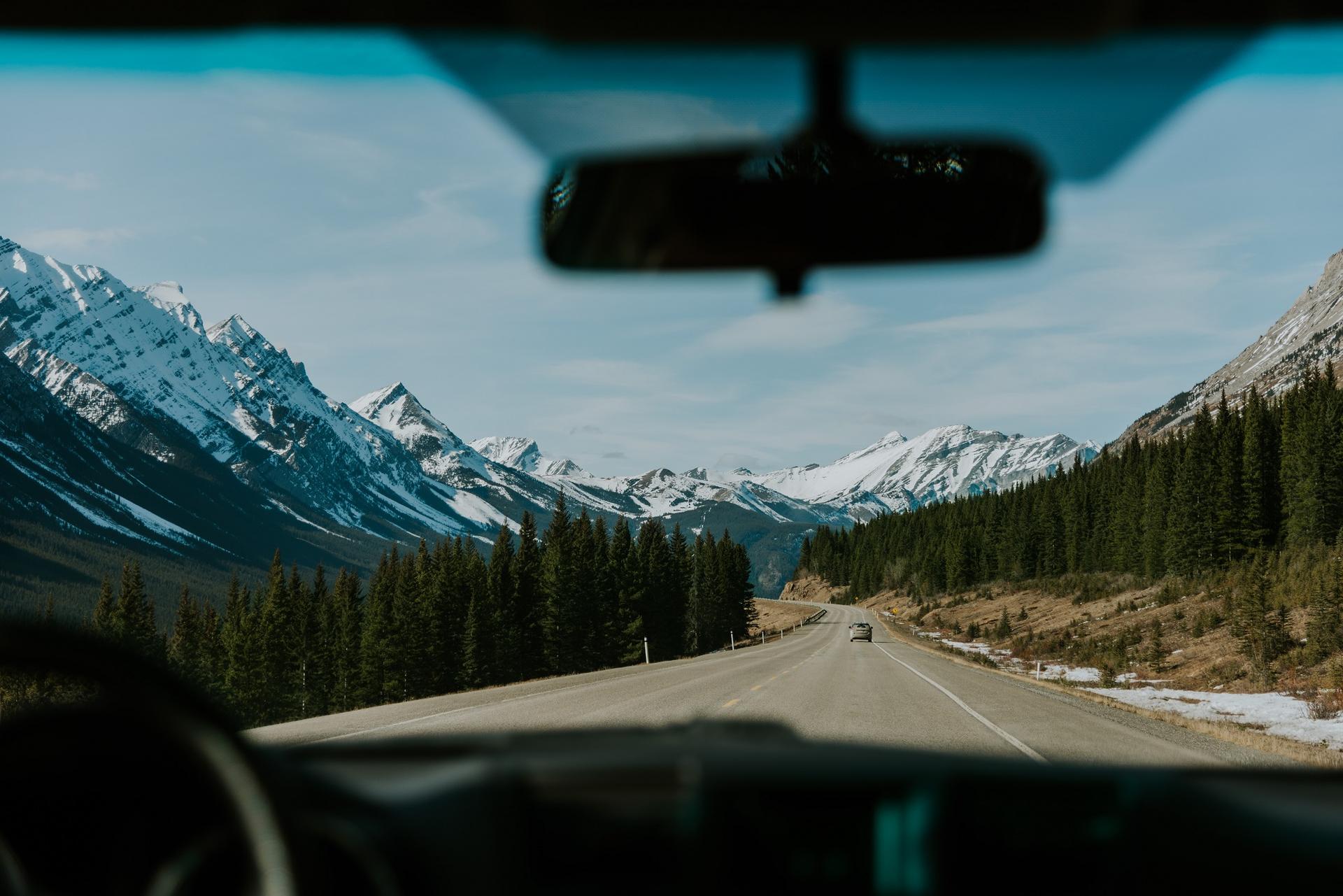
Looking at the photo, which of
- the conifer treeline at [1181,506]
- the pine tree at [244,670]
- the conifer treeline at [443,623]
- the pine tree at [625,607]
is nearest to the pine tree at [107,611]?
the conifer treeline at [443,623]

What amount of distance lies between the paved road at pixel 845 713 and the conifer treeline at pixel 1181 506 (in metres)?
56.4

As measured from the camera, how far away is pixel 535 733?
4324 millimetres

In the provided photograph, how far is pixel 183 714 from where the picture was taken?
1835 mm

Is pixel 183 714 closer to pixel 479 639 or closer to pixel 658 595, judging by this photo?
pixel 479 639

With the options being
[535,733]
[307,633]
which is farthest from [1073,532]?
[535,733]

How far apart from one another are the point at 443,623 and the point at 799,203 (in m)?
72.1

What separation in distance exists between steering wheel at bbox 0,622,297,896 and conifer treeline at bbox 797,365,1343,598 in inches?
3049

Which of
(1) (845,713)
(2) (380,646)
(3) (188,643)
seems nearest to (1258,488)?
(2) (380,646)

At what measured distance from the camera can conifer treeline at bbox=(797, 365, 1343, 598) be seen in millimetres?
74875

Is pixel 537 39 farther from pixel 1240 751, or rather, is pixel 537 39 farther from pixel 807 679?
pixel 807 679

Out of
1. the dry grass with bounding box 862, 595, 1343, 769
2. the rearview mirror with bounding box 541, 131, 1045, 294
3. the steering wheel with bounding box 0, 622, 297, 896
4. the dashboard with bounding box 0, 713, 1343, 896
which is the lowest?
the dry grass with bounding box 862, 595, 1343, 769

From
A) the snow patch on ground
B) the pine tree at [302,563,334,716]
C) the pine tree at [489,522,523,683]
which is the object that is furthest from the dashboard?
the pine tree at [302,563,334,716]

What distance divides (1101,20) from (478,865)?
2651mm

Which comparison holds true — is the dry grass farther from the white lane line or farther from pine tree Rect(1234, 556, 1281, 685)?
pine tree Rect(1234, 556, 1281, 685)
